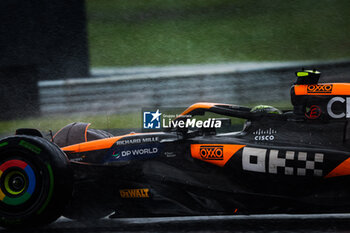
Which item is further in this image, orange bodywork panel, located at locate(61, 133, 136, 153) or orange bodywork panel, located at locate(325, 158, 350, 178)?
orange bodywork panel, located at locate(61, 133, 136, 153)

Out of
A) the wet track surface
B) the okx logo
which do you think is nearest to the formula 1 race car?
the wet track surface

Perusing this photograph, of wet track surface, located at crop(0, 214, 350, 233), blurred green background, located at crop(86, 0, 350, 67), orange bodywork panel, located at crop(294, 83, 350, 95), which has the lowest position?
wet track surface, located at crop(0, 214, 350, 233)

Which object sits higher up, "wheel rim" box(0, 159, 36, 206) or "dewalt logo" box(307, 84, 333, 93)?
"dewalt logo" box(307, 84, 333, 93)

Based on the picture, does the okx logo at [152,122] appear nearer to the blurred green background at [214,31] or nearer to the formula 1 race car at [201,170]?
the formula 1 race car at [201,170]

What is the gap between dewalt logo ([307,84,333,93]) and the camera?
3.24 meters

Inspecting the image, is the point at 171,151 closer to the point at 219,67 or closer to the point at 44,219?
the point at 44,219

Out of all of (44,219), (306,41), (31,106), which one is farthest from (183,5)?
(44,219)

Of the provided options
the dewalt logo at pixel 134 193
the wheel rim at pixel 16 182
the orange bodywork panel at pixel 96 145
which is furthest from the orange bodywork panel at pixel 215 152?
the wheel rim at pixel 16 182

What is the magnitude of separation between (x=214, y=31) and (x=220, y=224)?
5061 mm

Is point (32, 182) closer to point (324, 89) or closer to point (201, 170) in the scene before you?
point (201, 170)

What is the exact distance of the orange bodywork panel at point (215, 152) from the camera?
10.4 ft

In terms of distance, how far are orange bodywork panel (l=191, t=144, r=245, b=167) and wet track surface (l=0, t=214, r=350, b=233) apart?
0.49 metres

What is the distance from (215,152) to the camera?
10.5ft

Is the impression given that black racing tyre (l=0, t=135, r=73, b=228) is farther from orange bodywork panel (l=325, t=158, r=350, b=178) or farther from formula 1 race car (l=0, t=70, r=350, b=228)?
orange bodywork panel (l=325, t=158, r=350, b=178)
